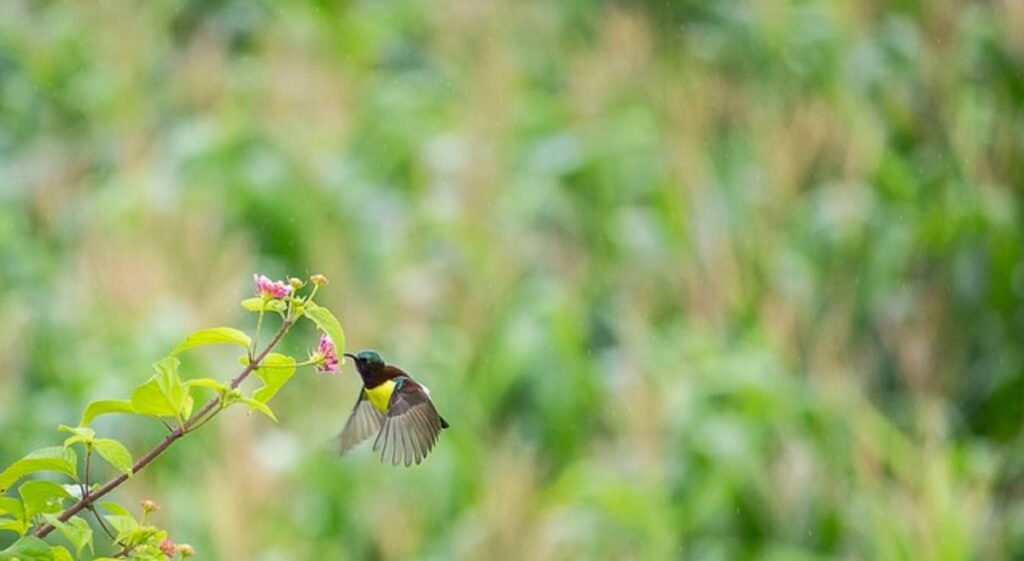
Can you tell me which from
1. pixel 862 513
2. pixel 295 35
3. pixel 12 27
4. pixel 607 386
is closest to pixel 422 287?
pixel 607 386

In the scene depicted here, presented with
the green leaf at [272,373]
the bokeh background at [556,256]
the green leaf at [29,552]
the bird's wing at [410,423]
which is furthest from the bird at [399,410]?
the bokeh background at [556,256]

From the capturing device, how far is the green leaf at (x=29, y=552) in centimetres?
80

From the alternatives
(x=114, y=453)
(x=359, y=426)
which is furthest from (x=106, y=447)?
(x=359, y=426)

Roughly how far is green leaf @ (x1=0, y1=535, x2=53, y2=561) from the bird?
12.4 inches

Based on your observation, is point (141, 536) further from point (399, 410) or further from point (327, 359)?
point (399, 410)

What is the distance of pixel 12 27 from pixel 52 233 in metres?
1.54

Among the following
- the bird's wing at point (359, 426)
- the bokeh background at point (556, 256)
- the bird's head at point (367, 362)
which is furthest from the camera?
the bokeh background at point (556, 256)

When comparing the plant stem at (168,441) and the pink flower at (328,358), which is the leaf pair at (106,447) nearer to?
the plant stem at (168,441)

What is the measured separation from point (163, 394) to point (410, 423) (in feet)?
1.17

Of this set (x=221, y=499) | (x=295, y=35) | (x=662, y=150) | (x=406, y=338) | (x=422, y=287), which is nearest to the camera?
(x=221, y=499)

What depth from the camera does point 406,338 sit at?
411 cm

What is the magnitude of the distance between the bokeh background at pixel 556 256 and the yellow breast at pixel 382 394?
1.96 m

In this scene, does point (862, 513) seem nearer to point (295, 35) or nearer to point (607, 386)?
point (607, 386)

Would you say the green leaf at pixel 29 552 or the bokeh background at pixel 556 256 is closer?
the green leaf at pixel 29 552
